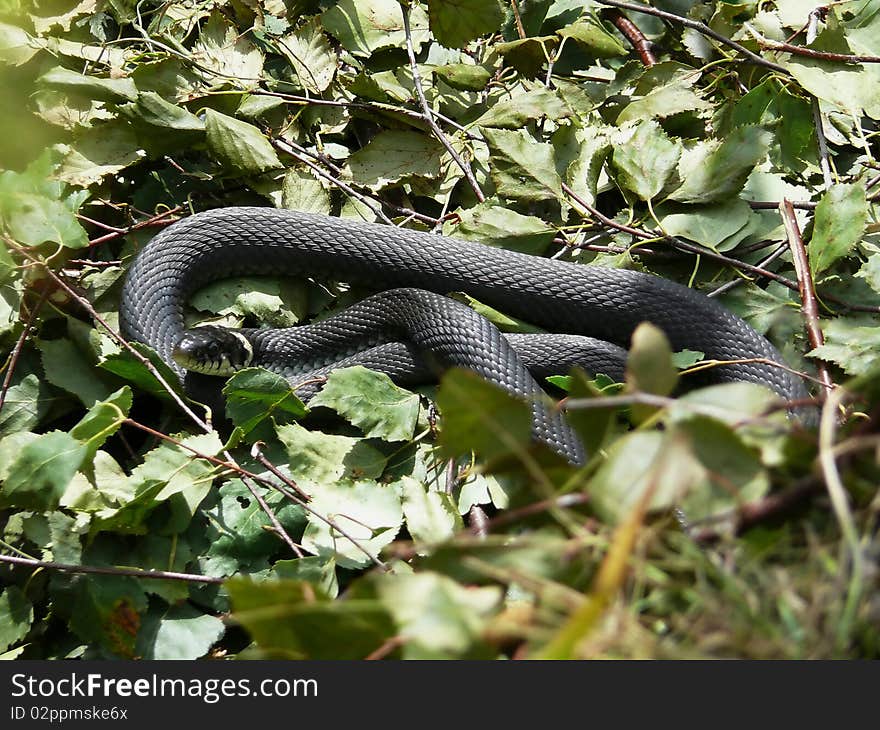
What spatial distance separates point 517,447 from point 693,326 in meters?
3.25

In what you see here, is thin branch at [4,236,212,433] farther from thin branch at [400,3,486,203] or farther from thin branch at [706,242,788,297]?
thin branch at [706,242,788,297]

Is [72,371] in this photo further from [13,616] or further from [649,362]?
[649,362]

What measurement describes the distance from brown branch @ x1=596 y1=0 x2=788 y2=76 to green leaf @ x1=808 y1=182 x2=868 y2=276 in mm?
1014

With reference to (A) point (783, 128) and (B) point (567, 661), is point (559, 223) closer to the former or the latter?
(A) point (783, 128)

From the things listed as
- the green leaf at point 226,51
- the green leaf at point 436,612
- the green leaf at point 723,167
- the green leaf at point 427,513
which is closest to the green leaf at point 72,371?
the green leaf at point 427,513

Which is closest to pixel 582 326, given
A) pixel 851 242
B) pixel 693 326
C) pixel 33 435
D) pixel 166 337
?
pixel 693 326

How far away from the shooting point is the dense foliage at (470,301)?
3.17ft

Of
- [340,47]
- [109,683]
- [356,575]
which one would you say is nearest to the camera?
[109,683]

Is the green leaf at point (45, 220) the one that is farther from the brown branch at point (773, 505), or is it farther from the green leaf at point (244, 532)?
the brown branch at point (773, 505)

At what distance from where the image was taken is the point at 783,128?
4.52 meters

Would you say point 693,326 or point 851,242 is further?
point 693,326

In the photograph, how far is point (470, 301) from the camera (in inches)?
174

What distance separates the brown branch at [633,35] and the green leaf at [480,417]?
15.0 ft

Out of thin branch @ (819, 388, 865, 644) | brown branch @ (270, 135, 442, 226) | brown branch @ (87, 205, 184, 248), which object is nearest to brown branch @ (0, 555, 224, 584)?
brown branch @ (87, 205, 184, 248)
